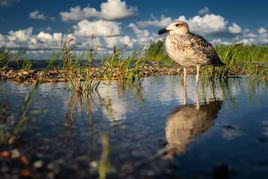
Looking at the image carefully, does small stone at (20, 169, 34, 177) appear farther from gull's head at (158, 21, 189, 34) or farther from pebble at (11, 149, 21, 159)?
gull's head at (158, 21, 189, 34)

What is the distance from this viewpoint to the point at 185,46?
4.60 m

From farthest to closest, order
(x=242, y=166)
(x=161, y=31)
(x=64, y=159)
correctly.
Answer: (x=161, y=31), (x=64, y=159), (x=242, y=166)

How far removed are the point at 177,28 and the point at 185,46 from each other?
546mm

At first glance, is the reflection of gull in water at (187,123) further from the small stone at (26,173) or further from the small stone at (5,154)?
the small stone at (5,154)

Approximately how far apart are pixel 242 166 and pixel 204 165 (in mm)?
243

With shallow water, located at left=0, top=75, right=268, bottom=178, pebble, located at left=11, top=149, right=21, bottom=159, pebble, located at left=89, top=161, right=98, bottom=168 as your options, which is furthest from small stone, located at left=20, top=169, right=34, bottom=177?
pebble, located at left=89, top=161, right=98, bottom=168

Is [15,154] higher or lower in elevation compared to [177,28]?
lower

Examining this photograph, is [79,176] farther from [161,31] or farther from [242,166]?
[161,31]

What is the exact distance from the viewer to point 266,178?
1209 millimetres

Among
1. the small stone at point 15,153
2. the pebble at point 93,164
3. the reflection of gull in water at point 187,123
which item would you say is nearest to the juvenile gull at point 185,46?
the reflection of gull in water at point 187,123

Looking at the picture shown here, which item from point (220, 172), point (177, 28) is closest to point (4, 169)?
point (220, 172)

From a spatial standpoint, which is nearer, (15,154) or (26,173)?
(26,173)

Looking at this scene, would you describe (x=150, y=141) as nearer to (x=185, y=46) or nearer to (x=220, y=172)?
(x=220, y=172)

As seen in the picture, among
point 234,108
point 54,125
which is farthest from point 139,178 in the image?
point 234,108
